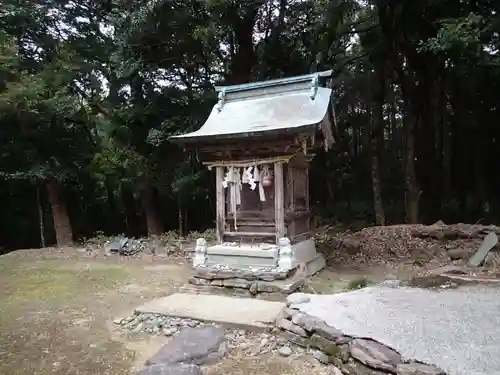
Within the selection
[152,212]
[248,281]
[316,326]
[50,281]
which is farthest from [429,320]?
[152,212]

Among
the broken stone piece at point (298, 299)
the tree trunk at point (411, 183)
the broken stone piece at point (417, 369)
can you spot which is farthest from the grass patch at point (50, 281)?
the tree trunk at point (411, 183)

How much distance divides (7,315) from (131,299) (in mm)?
1876

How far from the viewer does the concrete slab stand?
17.0ft

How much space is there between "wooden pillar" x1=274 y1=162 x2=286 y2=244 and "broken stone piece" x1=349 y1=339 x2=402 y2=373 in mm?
3694

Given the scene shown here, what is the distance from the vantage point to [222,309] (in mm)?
5863

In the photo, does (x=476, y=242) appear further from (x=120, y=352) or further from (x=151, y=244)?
(x=151, y=244)

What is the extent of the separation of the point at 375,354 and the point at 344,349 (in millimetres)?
416

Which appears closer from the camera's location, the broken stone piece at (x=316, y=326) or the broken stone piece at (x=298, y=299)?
the broken stone piece at (x=316, y=326)

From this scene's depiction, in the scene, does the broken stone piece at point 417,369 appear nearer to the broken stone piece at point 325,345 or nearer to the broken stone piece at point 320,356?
the broken stone piece at point 325,345

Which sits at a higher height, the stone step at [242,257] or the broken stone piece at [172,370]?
the stone step at [242,257]

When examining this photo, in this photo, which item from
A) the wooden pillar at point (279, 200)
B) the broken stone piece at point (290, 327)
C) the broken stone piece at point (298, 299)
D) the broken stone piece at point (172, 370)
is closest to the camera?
the broken stone piece at point (172, 370)

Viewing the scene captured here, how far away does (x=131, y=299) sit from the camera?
6.84 m

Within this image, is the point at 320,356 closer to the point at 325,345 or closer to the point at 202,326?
the point at 325,345

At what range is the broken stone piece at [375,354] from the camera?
11.6 ft
